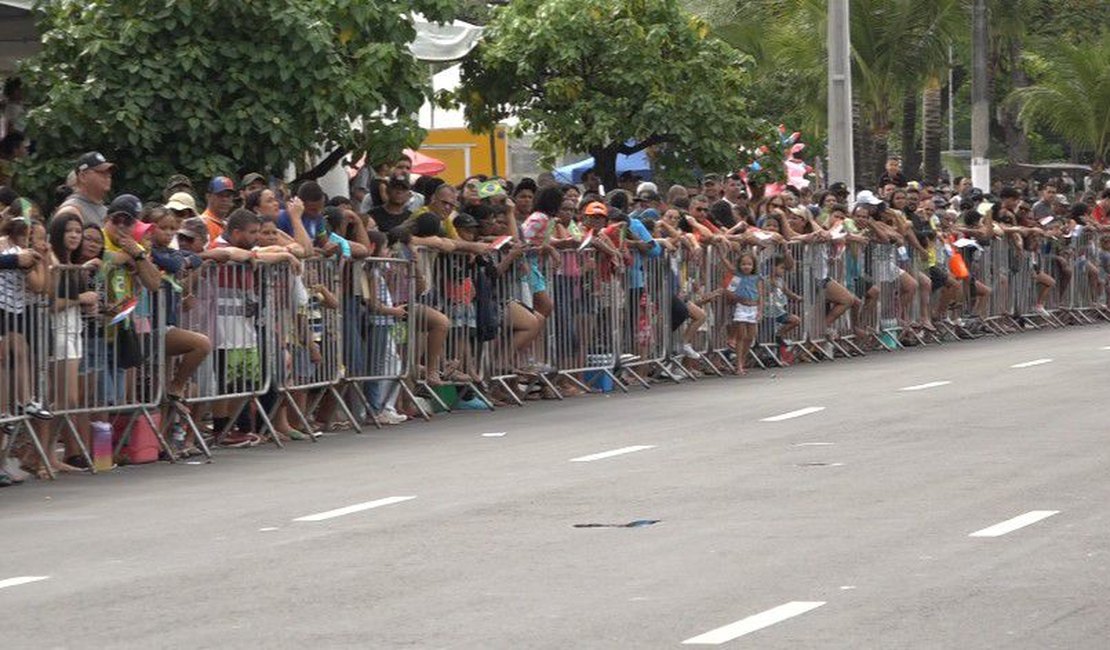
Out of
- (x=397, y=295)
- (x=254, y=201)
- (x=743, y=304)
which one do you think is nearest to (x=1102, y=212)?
(x=743, y=304)

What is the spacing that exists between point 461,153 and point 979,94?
10.4m

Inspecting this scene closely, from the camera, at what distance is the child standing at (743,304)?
24578 millimetres

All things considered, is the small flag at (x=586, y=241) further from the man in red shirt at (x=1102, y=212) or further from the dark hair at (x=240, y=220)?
the man in red shirt at (x=1102, y=212)

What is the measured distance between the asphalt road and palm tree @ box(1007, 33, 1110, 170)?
31.9 metres

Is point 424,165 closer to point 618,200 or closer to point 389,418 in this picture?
point 618,200

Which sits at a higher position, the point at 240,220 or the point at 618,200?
the point at 618,200

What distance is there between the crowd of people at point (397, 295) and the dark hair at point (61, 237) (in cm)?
2

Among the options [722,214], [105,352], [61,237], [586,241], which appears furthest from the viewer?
[722,214]

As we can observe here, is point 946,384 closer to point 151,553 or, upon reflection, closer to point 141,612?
point 151,553

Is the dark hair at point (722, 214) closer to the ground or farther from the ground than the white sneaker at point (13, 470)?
farther from the ground

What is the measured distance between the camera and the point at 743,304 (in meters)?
24.6

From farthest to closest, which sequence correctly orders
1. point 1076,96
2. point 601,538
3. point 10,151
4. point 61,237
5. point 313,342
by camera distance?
point 1076,96, point 10,151, point 313,342, point 61,237, point 601,538

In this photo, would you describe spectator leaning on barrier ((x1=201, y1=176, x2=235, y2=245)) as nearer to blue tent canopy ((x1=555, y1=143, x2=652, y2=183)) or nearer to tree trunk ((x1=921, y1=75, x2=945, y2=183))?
blue tent canopy ((x1=555, y1=143, x2=652, y2=183))

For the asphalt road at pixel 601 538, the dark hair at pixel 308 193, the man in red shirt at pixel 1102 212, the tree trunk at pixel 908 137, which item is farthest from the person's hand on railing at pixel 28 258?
Answer: the tree trunk at pixel 908 137
